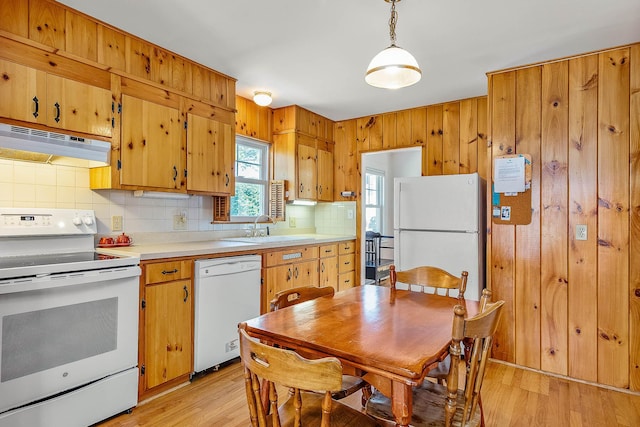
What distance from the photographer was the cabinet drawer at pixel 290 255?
3.10 metres

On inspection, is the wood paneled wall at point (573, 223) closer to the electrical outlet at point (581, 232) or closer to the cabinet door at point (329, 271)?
the electrical outlet at point (581, 232)

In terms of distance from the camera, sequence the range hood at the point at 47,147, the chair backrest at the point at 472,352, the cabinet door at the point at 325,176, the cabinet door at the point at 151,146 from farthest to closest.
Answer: the cabinet door at the point at 325,176
the cabinet door at the point at 151,146
the range hood at the point at 47,147
the chair backrest at the point at 472,352

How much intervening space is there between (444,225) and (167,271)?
2223 millimetres

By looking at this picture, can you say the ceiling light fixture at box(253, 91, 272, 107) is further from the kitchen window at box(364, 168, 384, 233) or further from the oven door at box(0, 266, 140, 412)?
the kitchen window at box(364, 168, 384, 233)

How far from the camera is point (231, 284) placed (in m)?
2.68

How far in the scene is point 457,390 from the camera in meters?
1.33

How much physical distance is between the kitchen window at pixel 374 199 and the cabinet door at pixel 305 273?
271 centimetres

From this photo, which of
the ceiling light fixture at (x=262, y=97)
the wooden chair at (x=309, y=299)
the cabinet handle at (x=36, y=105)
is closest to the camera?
the wooden chair at (x=309, y=299)

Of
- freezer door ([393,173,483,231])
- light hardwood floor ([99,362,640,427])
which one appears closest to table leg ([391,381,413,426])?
light hardwood floor ([99,362,640,427])

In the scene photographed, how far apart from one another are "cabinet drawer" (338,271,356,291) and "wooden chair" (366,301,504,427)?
2.52m

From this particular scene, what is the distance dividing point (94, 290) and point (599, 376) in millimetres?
3332

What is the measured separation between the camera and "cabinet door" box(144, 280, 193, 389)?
222 centimetres

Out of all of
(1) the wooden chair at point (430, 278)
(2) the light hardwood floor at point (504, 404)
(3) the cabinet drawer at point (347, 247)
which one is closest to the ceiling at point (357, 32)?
(1) the wooden chair at point (430, 278)

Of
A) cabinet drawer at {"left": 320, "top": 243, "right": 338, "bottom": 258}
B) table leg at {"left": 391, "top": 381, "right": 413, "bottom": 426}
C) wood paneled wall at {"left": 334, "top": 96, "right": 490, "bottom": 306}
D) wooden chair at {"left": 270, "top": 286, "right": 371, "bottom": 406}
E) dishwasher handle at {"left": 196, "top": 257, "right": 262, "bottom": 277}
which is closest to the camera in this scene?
table leg at {"left": 391, "top": 381, "right": 413, "bottom": 426}
